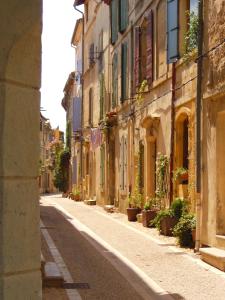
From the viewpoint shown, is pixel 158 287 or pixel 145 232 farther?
pixel 145 232

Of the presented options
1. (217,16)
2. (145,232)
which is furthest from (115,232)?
(217,16)

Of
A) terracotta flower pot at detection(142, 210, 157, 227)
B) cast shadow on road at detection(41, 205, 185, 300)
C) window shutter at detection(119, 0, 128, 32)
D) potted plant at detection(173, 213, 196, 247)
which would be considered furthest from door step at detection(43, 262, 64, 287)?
window shutter at detection(119, 0, 128, 32)

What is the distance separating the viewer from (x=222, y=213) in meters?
10.6

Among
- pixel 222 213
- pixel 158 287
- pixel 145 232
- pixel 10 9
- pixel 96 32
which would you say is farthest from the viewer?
pixel 96 32

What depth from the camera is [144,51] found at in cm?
1784

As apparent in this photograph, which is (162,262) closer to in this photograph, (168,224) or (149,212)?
(168,224)

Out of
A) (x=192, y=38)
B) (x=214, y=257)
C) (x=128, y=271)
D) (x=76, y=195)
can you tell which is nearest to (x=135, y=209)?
(x=192, y=38)

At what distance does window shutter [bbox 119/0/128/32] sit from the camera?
20.5 meters

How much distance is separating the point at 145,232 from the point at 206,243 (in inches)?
153

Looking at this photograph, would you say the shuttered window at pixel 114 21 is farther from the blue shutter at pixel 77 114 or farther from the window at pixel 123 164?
the blue shutter at pixel 77 114

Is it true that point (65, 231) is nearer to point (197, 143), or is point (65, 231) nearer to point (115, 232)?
point (115, 232)

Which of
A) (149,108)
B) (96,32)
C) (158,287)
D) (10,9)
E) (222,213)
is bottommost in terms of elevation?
(158,287)

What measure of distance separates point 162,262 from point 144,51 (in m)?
9.32

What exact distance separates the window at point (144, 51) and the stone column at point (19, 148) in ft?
43.5
